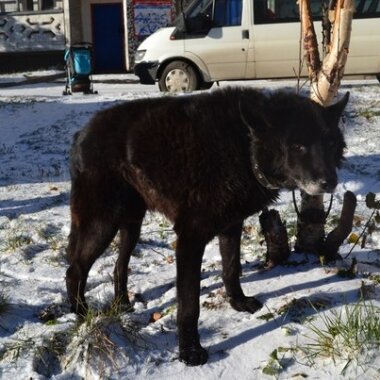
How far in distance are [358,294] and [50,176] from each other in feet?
13.9

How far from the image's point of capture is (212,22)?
11.8m

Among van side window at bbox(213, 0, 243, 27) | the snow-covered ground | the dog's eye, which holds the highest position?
van side window at bbox(213, 0, 243, 27)

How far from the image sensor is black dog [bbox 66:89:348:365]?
10.2 ft

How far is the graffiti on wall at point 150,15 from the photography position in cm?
1880

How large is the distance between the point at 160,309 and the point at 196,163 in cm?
115

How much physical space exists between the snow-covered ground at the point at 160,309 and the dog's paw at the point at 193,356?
4cm

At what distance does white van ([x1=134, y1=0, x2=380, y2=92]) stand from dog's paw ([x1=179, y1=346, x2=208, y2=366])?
9.02m

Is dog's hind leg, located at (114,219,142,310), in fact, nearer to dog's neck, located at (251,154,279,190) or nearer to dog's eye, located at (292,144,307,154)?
dog's neck, located at (251,154,279,190)

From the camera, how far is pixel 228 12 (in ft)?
38.6

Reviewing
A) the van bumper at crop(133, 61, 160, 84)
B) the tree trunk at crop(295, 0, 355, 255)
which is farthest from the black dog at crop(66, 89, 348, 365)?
the van bumper at crop(133, 61, 160, 84)

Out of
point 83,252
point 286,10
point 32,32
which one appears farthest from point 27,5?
point 83,252

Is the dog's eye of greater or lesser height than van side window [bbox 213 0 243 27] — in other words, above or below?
below

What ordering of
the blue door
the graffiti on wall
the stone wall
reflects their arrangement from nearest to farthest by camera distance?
the graffiti on wall → the stone wall → the blue door

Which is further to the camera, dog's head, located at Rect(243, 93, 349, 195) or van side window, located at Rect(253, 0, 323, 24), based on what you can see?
van side window, located at Rect(253, 0, 323, 24)
